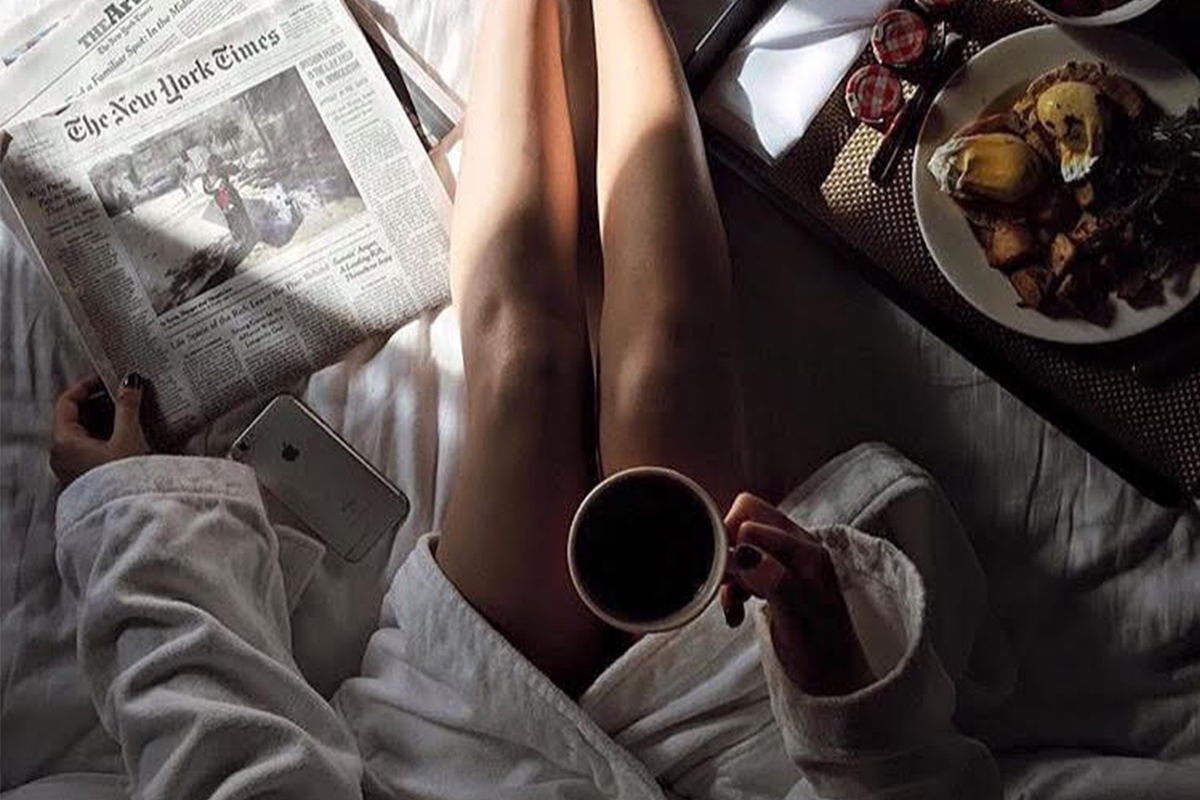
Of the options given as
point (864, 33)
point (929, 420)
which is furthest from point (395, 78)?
point (929, 420)

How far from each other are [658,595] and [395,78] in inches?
19.8

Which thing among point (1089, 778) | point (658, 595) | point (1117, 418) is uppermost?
point (658, 595)

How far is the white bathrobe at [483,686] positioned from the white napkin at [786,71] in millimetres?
224

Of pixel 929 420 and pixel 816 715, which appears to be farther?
pixel 929 420

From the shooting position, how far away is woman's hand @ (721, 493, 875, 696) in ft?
2.11

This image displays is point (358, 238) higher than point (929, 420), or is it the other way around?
point (358, 238)

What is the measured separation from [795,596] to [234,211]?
52 cm

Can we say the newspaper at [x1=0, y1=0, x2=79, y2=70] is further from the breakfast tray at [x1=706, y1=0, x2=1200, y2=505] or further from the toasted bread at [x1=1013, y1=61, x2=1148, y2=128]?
the toasted bread at [x1=1013, y1=61, x2=1148, y2=128]

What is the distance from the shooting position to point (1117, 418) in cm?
84

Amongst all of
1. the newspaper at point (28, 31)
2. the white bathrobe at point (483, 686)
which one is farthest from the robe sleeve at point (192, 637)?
the newspaper at point (28, 31)

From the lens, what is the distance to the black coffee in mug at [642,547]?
64 cm

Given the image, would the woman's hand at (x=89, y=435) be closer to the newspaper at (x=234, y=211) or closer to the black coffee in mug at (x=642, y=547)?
the newspaper at (x=234, y=211)

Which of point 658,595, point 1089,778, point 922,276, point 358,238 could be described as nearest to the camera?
point 658,595

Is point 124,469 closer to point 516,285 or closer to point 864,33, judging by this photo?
point 516,285
